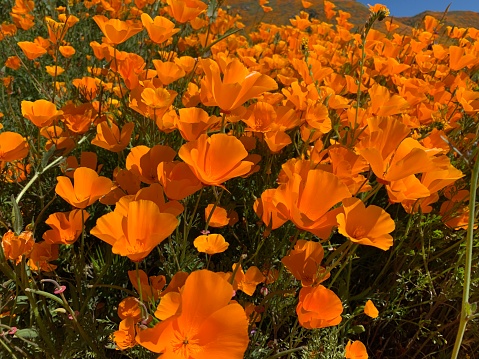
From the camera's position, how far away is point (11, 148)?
1296 mm

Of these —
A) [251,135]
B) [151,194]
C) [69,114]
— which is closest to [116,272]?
[151,194]

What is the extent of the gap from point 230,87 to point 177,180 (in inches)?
12.3

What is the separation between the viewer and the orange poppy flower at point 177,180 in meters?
0.99

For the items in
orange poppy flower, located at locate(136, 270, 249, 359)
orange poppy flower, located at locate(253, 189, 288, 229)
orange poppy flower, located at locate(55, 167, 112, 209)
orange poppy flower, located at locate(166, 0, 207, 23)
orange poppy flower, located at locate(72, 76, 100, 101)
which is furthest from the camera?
orange poppy flower, located at locate(72, 76, 100, 101)

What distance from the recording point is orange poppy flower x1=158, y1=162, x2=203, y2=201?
987mm

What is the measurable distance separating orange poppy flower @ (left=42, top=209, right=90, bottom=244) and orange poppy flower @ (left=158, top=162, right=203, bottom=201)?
0.29 meters

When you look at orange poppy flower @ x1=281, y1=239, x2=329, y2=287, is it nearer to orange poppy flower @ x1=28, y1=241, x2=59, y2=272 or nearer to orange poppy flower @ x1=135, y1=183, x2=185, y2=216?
orange poppy flower @ x1=135, y1=183, x2=185, y2=216

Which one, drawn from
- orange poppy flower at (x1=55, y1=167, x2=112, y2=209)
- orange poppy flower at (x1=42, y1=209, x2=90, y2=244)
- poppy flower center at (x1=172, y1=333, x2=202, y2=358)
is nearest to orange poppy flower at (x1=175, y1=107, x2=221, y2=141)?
orange poppy flower at (x1=55, y1=167, x2=112, y2=209)

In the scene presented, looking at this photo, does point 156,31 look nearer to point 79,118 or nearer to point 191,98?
point 191,98

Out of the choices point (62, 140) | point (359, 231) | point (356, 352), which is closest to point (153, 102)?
point (62, 140)

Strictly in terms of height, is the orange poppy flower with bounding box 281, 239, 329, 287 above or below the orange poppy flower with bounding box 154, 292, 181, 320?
below

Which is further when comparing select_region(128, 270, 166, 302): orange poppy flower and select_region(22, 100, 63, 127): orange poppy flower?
select_region(22, 100, 63, 127): orange poppy flower

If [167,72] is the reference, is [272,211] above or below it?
below

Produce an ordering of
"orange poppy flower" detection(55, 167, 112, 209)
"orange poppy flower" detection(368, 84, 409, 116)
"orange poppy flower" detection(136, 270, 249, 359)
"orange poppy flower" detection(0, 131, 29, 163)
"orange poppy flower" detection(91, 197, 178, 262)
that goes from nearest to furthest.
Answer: "orange poppy flower" detection(136, 270, 249, 359) < "orange poppy flower" detection(91, 197, 178, 262) < "orange poppy flower" detection(55, 167, 112, 209) < "orange poppy flower" detection(0, 131, 29, 163) < "orange poppy flower" detection(368, 84, 409, 116)
